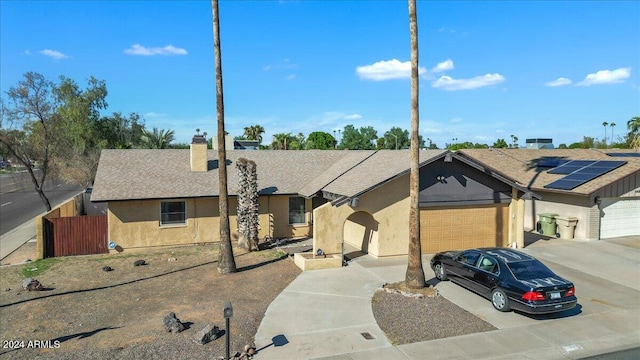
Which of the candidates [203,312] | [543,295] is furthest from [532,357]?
[203,312]

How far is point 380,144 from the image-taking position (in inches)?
3728

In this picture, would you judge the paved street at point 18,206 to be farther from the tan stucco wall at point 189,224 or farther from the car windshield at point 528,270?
the car windshield at point 528,270

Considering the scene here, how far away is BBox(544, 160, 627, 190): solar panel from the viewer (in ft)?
71.5

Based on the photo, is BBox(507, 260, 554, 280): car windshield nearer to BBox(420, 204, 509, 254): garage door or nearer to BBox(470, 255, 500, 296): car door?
BBox(470, 255, 500, 296): car door

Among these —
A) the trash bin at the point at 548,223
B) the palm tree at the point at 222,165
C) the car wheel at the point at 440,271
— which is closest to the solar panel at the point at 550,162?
the trash bin at the point at 548,223

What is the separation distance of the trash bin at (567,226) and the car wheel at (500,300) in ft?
41.0

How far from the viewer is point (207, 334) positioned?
32.1 feet

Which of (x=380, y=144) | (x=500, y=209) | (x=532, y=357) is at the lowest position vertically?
(x=532, y=357)

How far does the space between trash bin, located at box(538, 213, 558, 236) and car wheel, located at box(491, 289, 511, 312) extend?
41.1ft

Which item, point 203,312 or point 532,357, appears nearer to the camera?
point 532,357

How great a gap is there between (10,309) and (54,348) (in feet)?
12.9

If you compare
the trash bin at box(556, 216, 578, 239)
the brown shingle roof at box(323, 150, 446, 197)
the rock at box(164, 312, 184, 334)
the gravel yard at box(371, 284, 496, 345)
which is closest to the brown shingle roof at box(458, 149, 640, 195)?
the trash bin at box(556, 216, 578, 239)

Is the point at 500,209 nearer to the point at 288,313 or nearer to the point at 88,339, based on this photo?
the point at 288,313

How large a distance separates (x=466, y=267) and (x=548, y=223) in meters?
11.8
